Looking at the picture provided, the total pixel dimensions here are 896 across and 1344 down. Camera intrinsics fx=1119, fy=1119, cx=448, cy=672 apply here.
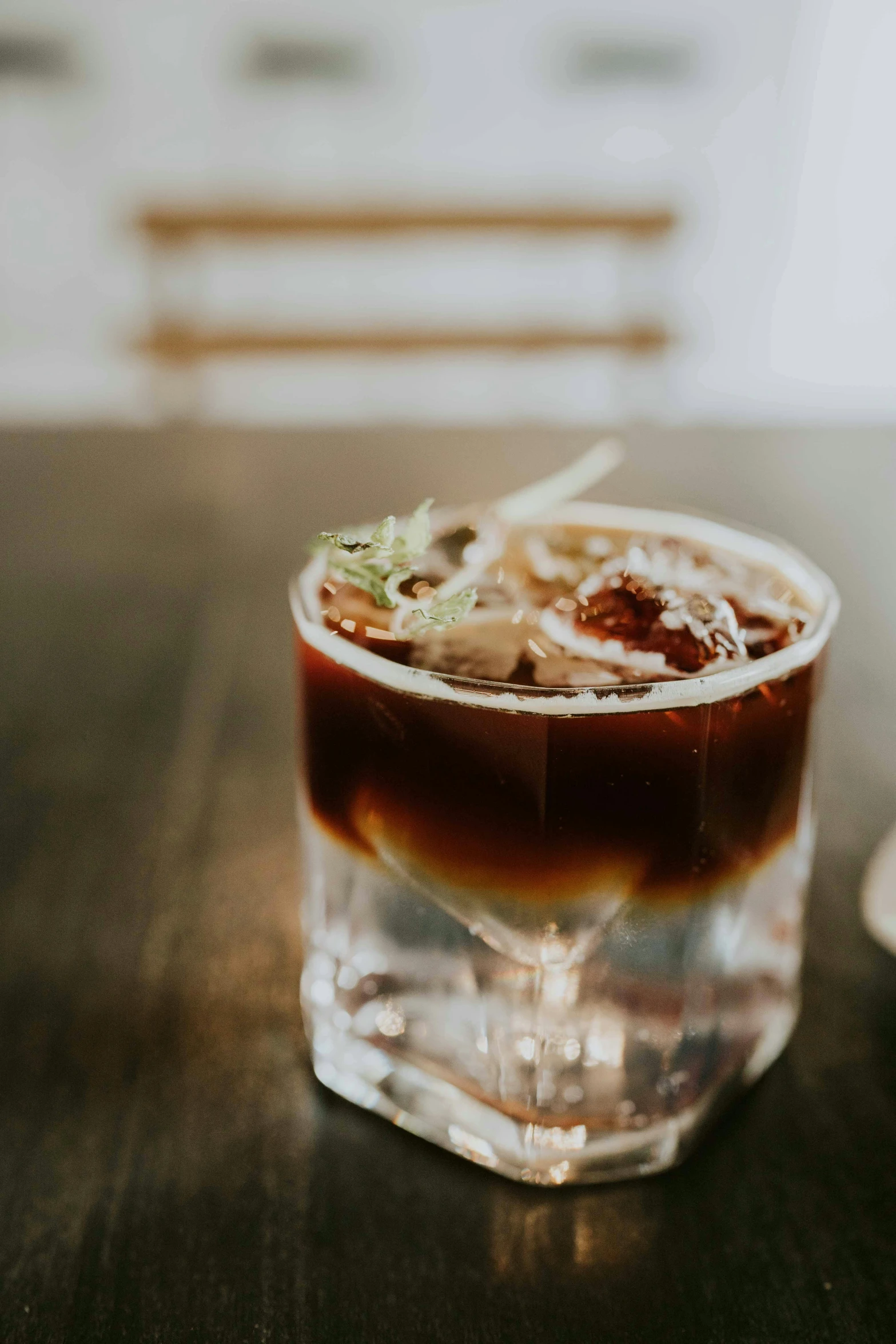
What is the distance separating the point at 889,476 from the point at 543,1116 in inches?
45.1

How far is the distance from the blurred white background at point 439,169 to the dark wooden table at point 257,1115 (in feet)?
10.1

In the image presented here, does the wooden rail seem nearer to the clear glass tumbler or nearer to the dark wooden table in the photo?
the dark wooden table

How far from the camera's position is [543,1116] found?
47 cm

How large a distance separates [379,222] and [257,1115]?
3658 millimetres

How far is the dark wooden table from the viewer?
41cm

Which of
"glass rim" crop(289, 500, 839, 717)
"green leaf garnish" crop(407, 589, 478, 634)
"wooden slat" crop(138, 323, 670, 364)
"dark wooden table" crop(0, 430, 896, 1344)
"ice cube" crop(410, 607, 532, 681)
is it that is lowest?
"wooden slat" crop(138, 323, 670, 364)

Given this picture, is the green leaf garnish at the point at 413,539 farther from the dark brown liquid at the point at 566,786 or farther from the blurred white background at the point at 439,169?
the blurred white background at the point at 439,169

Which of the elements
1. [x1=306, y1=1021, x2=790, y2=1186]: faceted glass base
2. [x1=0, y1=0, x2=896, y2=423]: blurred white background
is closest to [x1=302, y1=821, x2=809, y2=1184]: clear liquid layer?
[x1=306, y1=1021, x2=790, y2=1186]: faceted glass base

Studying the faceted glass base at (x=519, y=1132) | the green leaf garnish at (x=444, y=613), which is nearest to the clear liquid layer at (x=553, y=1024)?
the faceted glass base at (x=519, y=1132)

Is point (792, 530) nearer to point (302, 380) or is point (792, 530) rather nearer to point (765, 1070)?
point (765, 1070)

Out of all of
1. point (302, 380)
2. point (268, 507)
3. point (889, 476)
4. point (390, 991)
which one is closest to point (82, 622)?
point (268, 507)

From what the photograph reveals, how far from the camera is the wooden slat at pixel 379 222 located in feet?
12.1

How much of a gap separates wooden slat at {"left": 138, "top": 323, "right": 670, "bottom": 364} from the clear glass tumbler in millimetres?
3461

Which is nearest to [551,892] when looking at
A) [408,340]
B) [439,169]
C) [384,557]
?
[384,557]
